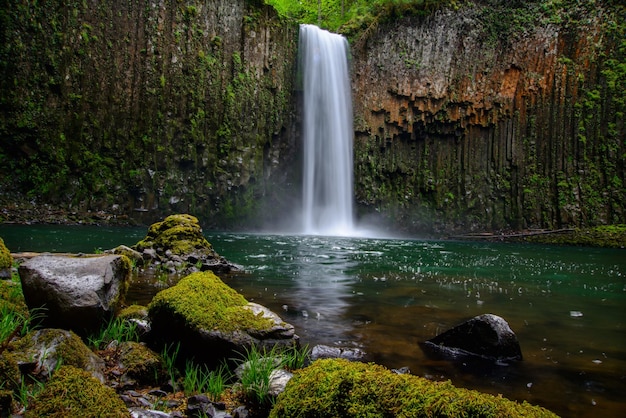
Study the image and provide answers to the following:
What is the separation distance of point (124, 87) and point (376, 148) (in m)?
18.0

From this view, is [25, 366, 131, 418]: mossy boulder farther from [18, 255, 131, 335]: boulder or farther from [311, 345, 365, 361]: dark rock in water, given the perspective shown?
[311, 345, 365, 361]: dark rock in water

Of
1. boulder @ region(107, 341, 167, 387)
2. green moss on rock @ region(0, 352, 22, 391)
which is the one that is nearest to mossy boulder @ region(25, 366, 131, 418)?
green moss on rock @ region(0, 352, 22, 391)

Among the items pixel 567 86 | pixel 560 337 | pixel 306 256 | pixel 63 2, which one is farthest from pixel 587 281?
pixel 63 2

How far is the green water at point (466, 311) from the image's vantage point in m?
4.12

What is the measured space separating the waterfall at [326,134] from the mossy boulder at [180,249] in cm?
1919

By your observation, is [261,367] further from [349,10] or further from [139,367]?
[349,10]

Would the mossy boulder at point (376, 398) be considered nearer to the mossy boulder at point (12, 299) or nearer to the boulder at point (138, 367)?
the boulder at point (138, 367)

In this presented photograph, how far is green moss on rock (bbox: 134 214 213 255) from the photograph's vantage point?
1089 centimetres

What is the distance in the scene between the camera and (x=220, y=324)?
4.05 m

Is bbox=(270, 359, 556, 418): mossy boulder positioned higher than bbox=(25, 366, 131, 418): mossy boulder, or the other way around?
bbox=(270, 359, 556, 418): mossy boulder

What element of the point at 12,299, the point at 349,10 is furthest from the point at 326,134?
the point at 12,299

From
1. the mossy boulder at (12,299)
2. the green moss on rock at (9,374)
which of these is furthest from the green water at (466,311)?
the green moss on rock at (9,374)

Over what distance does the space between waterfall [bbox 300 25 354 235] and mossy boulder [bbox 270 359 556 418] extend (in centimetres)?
2820

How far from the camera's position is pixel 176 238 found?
11.2 m
